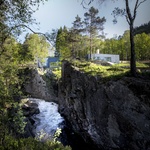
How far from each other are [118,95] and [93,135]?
465 centimetres

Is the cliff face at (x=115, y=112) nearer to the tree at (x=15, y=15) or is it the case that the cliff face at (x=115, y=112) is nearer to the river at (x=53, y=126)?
the river at (x=53, y=126)

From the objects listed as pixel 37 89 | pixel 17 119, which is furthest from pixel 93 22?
pixel 17 119

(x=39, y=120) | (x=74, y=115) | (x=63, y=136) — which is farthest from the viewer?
(x=39, y=120)

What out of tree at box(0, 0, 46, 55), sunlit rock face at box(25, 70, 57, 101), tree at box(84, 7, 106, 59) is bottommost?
sunlit rock face at box(25, 70, 57, 101)

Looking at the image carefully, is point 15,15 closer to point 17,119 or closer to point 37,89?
point 17,119

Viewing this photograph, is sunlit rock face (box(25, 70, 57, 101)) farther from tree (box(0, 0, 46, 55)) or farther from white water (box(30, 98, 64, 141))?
tree (box(0, 0, 46, 55))

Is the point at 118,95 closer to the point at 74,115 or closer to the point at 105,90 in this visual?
the point at 105,90

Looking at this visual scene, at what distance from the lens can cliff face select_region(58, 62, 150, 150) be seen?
11.7m

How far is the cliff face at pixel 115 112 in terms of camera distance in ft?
38.4

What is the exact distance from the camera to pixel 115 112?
13.0m

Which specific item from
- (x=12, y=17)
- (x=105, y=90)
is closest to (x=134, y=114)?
(x=105, y=90)

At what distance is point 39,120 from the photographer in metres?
26.2

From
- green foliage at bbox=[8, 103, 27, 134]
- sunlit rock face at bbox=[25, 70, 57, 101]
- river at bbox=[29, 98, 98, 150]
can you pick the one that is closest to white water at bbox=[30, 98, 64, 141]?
river at bbox=[29, 98, 98, 150]

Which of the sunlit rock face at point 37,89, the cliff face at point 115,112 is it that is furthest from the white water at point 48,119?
the cliff face at point 115,112
